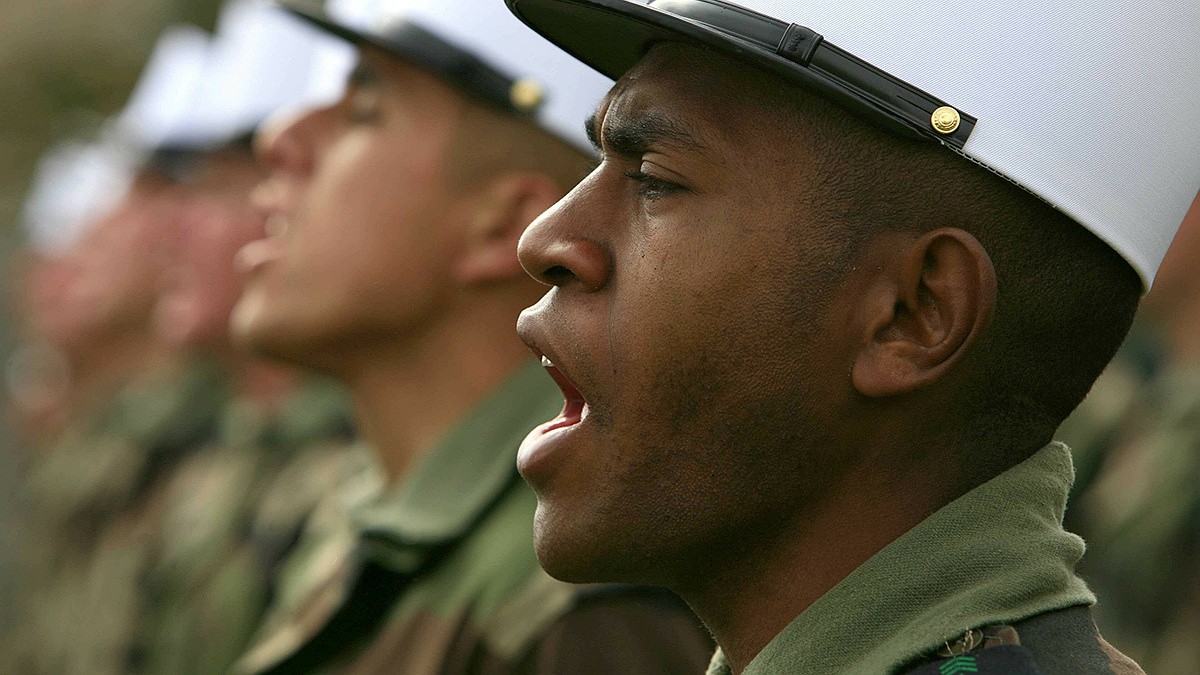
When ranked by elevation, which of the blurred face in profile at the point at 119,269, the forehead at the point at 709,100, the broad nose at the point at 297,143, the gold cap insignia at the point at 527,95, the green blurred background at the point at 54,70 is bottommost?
the green blurred background at the point at 54,70

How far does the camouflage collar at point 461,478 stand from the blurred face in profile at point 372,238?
275mm

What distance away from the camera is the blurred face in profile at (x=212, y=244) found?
7320 millimetres

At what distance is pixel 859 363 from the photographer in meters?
2.02

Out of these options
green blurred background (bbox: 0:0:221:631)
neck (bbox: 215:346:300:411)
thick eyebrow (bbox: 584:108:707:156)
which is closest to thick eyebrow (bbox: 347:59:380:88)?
Answer: thick eyebrow (bbox: 584:108:707:156)

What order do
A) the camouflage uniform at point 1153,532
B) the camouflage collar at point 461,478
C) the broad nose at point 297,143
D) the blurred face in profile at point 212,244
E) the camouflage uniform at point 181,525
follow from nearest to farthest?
the camouflage collar at point 461,478 → the broad nose at point 297,143 → the camouflage uniform at point 1153,532 → the camouflage uniform at point 181,525 → the blurred face in profile at point 212,244

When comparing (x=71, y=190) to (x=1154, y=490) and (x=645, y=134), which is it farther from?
(x=645, y=134)

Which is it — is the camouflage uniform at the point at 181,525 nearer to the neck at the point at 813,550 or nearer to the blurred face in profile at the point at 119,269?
the blurred face in profile at the point at 119,269

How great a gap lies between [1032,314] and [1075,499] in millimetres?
3655

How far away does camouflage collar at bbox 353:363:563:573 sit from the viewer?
357 centimetres

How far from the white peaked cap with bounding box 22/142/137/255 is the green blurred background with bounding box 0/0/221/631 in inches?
8.4

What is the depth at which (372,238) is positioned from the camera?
12.1ft

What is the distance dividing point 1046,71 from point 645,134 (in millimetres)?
508

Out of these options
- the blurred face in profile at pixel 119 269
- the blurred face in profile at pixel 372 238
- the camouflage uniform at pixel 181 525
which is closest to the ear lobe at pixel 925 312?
the blurred face in profile at pixel 372 238

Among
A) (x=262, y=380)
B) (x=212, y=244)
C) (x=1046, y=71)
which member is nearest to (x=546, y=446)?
(x=1046, y=71)
